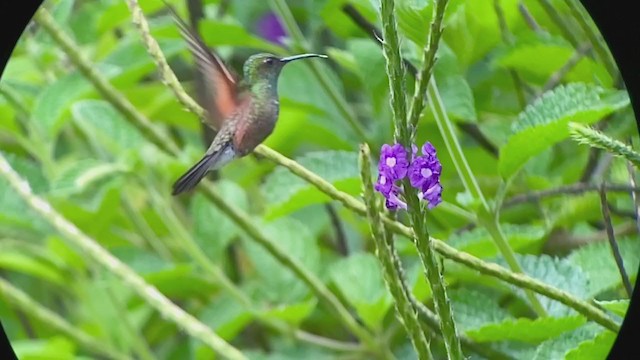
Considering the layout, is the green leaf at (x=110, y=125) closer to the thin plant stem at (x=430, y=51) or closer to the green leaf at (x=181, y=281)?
the green leaf at (x=181, y=281)

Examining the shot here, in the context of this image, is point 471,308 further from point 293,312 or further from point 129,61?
point 129,61

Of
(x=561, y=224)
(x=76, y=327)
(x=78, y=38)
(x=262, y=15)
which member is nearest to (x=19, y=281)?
(x=76, y=327)

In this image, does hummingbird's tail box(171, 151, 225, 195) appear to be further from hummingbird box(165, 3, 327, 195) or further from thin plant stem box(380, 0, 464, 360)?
thin plant stem box(380, 0, 464, 360)

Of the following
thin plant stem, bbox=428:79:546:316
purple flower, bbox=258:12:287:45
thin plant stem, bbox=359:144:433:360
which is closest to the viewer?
thin plant stem, bbox=359:144:433:360

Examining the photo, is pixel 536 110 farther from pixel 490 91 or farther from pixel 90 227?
pixel 90 227

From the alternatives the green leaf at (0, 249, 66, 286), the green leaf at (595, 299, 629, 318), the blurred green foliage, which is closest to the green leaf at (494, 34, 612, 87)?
the blurred green foliage

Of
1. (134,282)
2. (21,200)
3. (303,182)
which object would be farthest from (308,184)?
(21,200)
